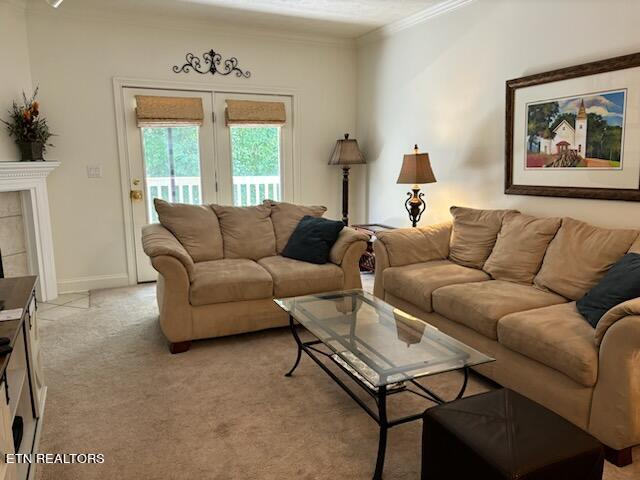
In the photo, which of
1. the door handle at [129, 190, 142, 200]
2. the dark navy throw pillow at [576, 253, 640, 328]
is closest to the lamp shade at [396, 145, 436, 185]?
the dark navy throw pillow at [576, 253, 640, 328]

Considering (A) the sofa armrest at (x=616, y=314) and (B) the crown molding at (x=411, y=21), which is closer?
(A) the sofa armrest at (x=616, y=314)

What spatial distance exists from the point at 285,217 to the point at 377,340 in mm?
2044

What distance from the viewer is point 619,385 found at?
6.35 feet

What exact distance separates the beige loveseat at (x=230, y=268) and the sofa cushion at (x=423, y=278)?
13.8 inches

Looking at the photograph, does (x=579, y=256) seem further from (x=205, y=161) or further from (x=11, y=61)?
(x=11, y=61)

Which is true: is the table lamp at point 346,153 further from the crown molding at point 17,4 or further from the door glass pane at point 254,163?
the crown molding at point 17,4

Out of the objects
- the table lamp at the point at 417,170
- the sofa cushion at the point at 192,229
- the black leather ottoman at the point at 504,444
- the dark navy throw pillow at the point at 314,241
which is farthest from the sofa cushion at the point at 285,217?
the black leather ottoman at the point at 504,444

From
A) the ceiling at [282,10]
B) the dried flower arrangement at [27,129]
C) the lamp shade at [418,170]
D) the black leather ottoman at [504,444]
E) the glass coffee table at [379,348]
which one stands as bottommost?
the black leather ottoman at [504,444]

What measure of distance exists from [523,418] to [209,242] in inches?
107

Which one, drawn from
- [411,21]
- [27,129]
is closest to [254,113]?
[411,21]

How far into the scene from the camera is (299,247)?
3752mm

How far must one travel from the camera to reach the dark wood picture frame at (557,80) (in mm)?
2834

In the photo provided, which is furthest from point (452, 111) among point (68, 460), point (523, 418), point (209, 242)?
point (68, 460)

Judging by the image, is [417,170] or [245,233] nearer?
[245,233]
